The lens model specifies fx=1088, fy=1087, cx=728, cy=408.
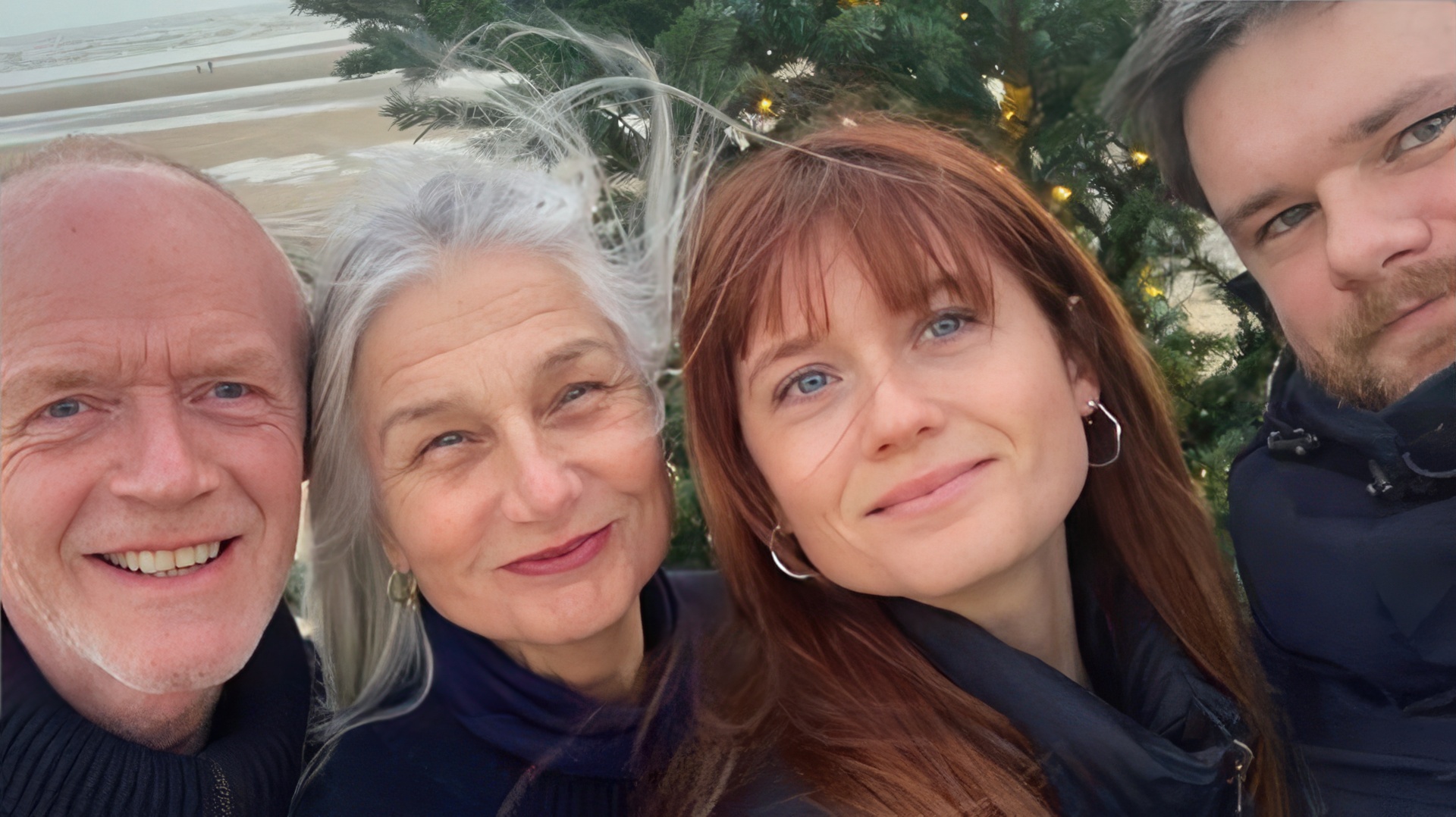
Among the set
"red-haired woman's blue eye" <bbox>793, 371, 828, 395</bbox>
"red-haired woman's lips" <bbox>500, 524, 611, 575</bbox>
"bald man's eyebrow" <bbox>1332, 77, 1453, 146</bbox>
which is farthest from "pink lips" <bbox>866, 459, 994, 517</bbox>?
"bald man's eyebrow" <bbox>1332, 77, 1453, 146</bbox>

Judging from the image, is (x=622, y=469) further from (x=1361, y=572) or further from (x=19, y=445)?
(x=1361, y=572)

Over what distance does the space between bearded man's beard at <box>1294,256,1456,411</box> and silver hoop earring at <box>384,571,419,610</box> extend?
1.35 meters

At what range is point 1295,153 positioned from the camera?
1.34 metres

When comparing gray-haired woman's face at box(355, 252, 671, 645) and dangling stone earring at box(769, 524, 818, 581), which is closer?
gray-haired woman's face at box(355, 252, 671, 645)

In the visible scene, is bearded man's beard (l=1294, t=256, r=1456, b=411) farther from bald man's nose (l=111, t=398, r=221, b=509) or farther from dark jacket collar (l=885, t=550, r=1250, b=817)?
bald man's nose (l=111, t=398, r=221, b=509)

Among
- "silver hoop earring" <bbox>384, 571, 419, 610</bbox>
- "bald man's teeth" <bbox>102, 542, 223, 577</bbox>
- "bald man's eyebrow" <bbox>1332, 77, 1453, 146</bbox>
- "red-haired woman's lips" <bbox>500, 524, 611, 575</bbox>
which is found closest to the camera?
"bald man's eyebrow" <bbox>1332, 77, 1453, 146</bbox>

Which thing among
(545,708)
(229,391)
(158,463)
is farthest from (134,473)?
(545,708)

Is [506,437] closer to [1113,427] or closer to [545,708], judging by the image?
[545,708]

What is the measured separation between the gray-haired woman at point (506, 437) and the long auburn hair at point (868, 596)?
10 centimetres

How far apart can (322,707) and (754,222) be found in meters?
1.02

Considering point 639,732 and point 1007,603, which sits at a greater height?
point 1007,603

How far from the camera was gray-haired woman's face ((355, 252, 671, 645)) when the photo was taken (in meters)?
1.47

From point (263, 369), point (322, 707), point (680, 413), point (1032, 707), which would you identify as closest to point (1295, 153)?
point (1032, 707)

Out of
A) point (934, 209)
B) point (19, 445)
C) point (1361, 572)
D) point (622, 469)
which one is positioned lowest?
point (1361, 572)
